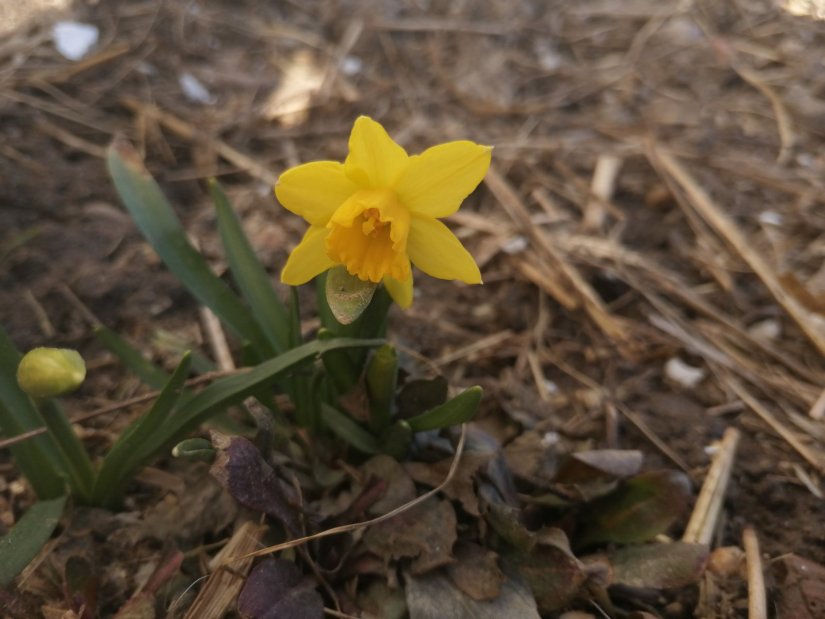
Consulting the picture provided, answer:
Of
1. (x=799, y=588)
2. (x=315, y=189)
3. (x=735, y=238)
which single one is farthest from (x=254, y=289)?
(x=735, y=238)

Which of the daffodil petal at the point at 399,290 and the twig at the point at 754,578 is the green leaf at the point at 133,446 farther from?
the twig at the point at 754,578

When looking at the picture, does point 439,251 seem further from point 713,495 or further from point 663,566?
point 713,495

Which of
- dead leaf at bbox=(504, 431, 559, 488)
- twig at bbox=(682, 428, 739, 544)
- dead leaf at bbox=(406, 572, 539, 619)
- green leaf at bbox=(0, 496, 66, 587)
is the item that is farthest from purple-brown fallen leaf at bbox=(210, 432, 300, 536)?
twig at bbox=(682, 428, 739, 544)

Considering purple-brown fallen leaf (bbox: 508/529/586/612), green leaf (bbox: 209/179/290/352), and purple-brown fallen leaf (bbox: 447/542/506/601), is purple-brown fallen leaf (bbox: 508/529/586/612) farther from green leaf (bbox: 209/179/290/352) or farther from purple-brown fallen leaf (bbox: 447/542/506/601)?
green leaf (bbox: 209/179/290/352)

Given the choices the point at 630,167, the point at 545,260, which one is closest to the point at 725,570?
the point at 545,260

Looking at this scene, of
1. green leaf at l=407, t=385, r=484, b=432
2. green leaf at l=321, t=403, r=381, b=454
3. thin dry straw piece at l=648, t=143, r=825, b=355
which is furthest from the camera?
thin dry straw piece at l=648, t=143, r=825, b=355

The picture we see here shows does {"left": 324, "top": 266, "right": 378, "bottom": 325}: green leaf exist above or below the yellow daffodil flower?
below
